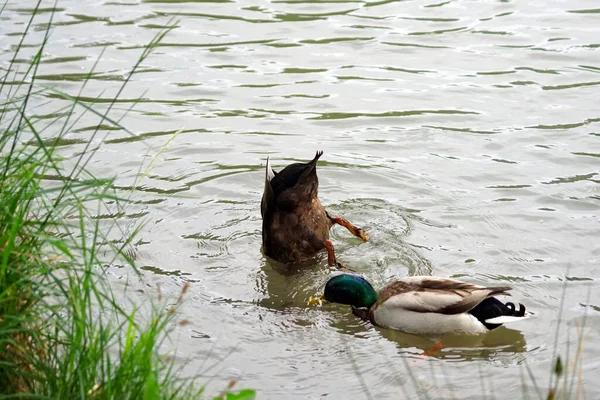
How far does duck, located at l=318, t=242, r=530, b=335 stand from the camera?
6270 mm

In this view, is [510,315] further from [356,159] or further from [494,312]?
[356,159]

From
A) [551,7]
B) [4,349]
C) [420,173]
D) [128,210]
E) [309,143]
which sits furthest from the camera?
[551,7]

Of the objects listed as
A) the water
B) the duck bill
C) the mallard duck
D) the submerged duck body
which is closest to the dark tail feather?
the submerged duck body

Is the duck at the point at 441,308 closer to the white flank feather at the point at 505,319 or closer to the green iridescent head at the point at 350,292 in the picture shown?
the white flank feather at the point at 505,319

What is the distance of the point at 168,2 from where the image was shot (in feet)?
42.9

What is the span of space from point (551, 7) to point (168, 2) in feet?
16.2

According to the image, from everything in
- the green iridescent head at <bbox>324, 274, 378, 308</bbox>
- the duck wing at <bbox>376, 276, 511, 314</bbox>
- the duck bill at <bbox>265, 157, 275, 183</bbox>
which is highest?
the duck bill at <bbox>265, 157, 275, 183</bbox>

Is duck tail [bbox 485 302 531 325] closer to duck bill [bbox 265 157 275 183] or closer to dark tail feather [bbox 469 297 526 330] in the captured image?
dark tail feather [bbox 469 297 526 330]

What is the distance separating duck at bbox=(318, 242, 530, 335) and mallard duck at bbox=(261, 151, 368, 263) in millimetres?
1152

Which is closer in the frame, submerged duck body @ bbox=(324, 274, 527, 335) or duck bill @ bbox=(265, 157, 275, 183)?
submerged duck body @ bbox=(324, 274, 527, 335)

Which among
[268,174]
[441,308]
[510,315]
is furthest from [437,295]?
[268,174]

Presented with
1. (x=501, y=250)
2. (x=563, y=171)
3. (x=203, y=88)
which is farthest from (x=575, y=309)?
(x=203, y=88)

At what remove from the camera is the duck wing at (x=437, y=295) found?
20.5 feet

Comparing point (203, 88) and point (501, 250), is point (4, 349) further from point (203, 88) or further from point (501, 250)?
point (203, 88)
